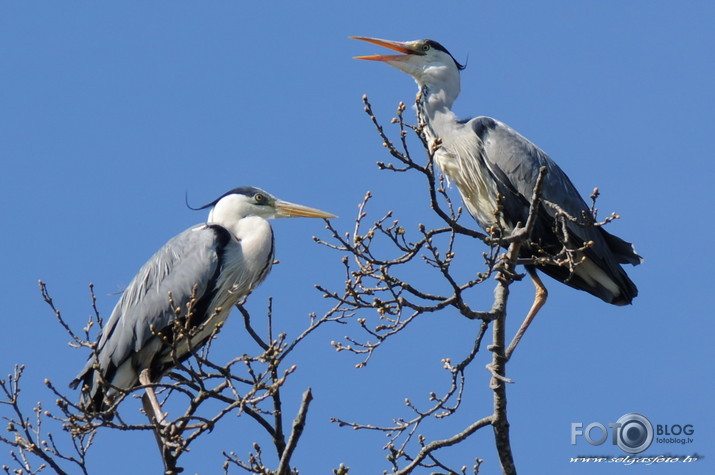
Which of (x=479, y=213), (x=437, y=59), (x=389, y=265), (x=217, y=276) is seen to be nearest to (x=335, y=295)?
(x=389, y=265)

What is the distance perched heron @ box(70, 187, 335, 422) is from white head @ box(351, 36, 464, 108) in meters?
1.27

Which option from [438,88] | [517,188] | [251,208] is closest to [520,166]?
[517,188]

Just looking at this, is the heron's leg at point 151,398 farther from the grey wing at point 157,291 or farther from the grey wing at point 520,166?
the grey wing at point 520,166

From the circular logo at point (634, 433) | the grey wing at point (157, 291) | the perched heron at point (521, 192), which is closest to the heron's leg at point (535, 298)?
the perched heron at point (521, 192)

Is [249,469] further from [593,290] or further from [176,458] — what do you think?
[593,290]

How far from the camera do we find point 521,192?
7.04 m

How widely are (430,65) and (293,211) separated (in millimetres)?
1528

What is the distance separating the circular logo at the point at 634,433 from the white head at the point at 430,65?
2536 millimetres

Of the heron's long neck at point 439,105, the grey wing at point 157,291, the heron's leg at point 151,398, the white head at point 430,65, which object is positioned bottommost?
the heron's leg at point 151,398

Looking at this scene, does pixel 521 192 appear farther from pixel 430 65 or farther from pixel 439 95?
pixel 430 65

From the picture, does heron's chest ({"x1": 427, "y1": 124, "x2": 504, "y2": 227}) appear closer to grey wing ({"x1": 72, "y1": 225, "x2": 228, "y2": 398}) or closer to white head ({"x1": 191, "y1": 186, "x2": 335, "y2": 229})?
white head ({"x1": 191, "y1": 186, "x2": 335, "y2": 229})

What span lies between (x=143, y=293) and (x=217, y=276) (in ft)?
1.54

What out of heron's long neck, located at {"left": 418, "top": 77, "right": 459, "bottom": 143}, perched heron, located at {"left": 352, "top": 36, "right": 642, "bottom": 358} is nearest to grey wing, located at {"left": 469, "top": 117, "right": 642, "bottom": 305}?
perched heron, located at {"left": 352, "top": 36, "right": 642, "bottom": 358}

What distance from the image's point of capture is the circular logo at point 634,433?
677cm
